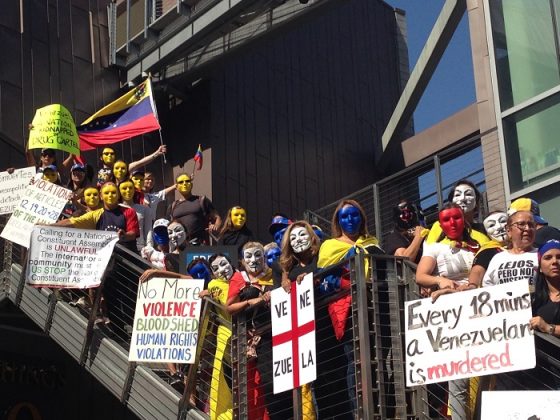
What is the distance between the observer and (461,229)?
842 centimetres

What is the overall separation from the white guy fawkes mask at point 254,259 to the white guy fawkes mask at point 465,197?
1856 mm

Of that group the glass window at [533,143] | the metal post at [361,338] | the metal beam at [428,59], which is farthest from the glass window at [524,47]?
the metal post at [361,338]

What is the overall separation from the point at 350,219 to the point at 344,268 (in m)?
0.53

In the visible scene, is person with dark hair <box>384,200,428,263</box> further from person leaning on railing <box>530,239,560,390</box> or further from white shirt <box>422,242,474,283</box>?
person leaning on railing <box>530,239,560,390</box>

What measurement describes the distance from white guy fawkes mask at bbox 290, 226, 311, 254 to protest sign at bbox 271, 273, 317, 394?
0.46 m

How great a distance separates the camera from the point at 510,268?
7.70 m

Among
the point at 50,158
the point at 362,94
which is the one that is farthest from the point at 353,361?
the point at 362,94

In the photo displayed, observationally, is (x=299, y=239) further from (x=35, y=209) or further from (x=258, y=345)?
(x=35, y=209)

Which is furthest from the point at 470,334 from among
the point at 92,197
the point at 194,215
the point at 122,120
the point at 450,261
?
the point at 122,120

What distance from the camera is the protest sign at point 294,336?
26.6 ft

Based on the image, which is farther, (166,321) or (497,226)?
(166,321)

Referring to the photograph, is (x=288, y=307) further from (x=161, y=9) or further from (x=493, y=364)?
(x=161, y=9)

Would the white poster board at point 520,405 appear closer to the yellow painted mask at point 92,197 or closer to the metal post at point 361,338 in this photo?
the metal post at point 361,338

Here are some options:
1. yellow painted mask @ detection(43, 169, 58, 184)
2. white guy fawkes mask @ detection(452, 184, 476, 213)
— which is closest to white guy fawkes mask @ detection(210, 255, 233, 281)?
white guy fawkes mask @ detection(452, 184, 476, 213)
